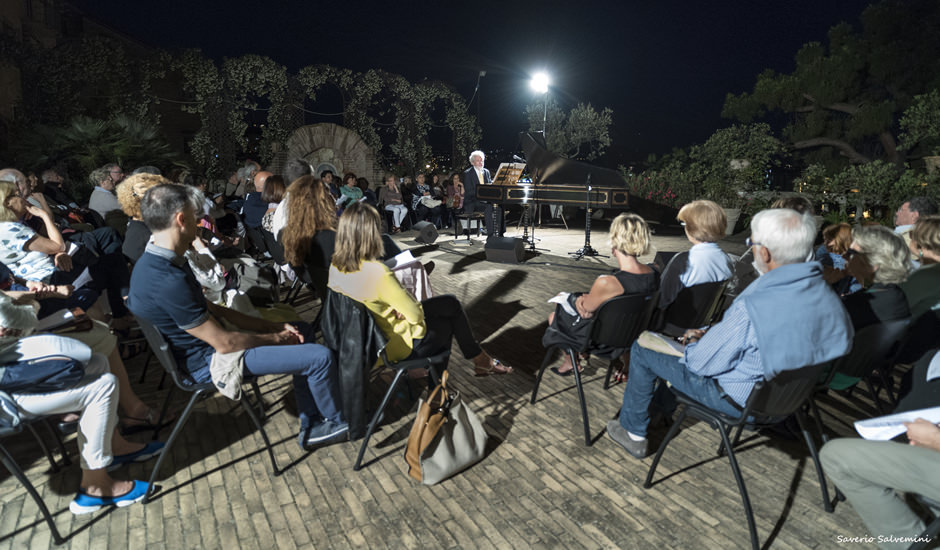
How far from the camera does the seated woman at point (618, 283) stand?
9.53 feet

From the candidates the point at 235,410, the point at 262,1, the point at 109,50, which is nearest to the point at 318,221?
the point at 235,410

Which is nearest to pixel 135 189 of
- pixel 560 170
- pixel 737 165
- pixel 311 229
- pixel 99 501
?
pixel 311 229

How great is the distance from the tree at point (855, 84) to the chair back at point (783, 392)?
15.6m

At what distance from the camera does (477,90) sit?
1712 cm

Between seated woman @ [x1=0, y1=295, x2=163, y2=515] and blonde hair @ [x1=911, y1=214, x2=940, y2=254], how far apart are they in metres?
4.25

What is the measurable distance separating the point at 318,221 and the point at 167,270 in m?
1.41

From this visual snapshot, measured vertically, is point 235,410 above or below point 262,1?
below

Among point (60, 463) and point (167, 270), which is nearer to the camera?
point (167, 270)

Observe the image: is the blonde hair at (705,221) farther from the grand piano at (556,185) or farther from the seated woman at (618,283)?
the grand piano at (556,185)

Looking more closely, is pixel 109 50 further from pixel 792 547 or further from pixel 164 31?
pixel 792 547

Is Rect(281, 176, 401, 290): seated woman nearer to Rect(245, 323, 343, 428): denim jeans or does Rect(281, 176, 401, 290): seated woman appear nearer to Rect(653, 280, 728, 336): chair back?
Rect(245, 323, 343, 428): denim jeans

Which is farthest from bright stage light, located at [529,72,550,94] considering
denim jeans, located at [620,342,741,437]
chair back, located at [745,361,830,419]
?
chair back, located at [745,361,830,419]

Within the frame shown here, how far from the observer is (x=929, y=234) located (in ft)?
9.47

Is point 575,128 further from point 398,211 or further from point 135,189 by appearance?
point 135,189
